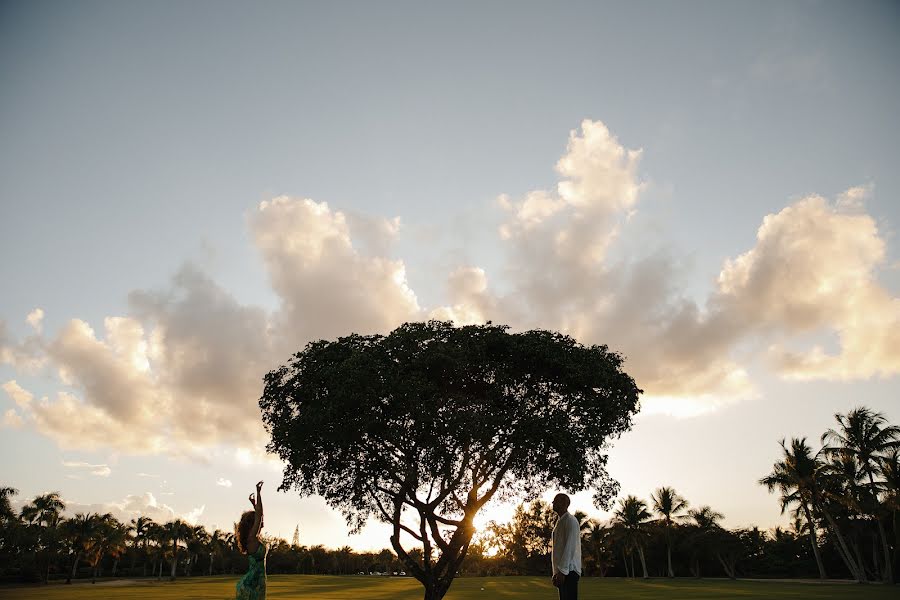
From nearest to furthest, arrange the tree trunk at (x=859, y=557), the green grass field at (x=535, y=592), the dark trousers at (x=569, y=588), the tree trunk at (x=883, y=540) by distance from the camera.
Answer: the dark trousers at (x=569, y=588) < the green grass field at (x=535, y=592) < the tree trunk at (x=883, y=540) < the tree trunk at (x=859, y=557)

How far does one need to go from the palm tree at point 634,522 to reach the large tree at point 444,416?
6966 centimetres

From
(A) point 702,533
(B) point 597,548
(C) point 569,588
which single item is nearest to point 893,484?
(A) point 702,533

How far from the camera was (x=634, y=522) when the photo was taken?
9056 centimetres

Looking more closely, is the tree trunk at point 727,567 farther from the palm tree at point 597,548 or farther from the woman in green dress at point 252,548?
the woman in green dress at point 252,548

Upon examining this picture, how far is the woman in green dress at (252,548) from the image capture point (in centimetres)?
913

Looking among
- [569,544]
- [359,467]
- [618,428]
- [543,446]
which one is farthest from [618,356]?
[569,544]

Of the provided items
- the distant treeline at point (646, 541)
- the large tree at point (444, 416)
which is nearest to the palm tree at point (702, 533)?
the distant treeline at point (646, 541)

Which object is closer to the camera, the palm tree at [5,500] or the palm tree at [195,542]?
the palm tree at [5,500]

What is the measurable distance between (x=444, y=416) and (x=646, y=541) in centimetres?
8084

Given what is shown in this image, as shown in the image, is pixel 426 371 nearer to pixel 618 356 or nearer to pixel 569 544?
pixel 618 356

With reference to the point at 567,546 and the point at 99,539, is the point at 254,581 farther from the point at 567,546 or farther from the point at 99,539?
the point at 99,539

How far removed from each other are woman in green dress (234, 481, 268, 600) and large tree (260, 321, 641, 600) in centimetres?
1462

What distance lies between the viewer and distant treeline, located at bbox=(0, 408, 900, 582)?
60088 mm

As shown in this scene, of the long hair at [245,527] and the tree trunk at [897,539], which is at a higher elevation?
the long hair at [245,527]
